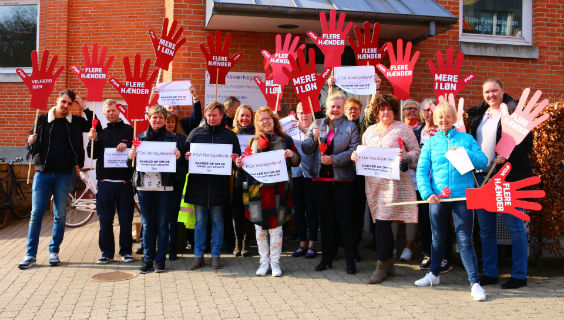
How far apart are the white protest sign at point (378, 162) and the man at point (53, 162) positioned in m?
3.65

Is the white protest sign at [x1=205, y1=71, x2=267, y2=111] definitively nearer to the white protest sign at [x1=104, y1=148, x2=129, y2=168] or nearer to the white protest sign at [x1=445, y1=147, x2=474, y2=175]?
the white protest sign at [x1=104, y1=148, x2=129, y2=168]

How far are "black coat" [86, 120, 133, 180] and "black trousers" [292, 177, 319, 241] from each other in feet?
7.34

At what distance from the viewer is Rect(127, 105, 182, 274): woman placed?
5.66 meters

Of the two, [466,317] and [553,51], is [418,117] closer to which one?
[466,317]

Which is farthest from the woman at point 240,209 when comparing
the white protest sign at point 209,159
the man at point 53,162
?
the man at point 53,162

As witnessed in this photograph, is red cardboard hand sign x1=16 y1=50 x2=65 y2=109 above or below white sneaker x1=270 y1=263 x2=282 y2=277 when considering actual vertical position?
above

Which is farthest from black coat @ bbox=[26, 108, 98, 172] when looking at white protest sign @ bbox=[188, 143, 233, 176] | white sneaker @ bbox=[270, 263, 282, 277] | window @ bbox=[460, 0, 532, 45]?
window @ bbox=[460, 0, 532, 45]

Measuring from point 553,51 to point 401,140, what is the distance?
6091 mm

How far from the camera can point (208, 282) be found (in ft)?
17.3

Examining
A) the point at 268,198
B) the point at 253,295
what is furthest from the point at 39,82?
the point at 253,295

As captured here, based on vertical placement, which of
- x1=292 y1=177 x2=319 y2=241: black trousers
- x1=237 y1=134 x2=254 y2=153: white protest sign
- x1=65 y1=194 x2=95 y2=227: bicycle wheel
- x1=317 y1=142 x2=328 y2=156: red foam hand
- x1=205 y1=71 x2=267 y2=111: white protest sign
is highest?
x1=205 y1=71 x2=267 y2=111: white protest sign

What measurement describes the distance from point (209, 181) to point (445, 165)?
270 cm

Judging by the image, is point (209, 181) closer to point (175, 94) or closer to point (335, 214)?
point (335, 214)

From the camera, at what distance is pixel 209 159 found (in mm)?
5629
